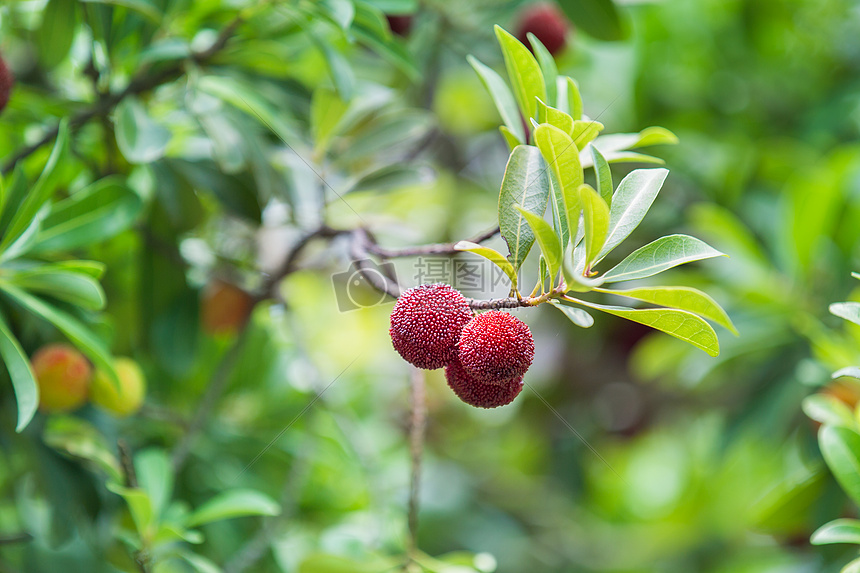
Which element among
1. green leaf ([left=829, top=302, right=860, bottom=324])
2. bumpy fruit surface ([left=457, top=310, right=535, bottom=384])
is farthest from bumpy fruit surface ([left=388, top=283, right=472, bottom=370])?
green leaf ([left=829, top=302, right=860, bottom=324])

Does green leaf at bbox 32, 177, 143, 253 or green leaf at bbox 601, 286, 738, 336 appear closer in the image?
green leaf at bbox 601, 286, 738, 336

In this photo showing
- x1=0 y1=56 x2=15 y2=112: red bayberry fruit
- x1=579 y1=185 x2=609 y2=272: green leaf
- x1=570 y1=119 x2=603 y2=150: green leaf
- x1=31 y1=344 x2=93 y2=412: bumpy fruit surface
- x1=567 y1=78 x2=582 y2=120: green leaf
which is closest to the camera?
x1=579 y1=185 x2=609 y2=272: green leaf

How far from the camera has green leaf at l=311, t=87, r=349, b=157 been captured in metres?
1.11

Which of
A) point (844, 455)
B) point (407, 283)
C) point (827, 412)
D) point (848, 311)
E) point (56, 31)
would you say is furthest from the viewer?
point (407, 283)

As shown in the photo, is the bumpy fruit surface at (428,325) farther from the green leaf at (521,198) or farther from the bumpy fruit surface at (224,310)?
the bumpy fruit surface at (224,310)

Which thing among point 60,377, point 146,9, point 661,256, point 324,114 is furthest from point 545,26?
point 60,377

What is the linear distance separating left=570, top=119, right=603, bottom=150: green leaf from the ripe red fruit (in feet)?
2.50

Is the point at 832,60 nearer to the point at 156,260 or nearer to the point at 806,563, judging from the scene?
the point at 806,563

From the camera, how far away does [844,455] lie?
2.72ft

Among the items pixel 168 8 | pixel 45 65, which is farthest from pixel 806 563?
A: pixel 45 65

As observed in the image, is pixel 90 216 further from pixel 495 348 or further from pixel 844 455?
pixel 844 455

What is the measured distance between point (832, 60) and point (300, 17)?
1568 millimetres

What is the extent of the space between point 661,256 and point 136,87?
847mm

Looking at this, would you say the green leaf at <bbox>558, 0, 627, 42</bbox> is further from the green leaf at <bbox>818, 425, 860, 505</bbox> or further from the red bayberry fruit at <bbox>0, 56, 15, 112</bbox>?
the red bayberry fruit at <bbox>0, 56, 15, 112</bbox>
